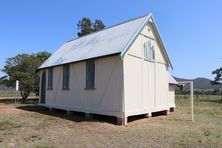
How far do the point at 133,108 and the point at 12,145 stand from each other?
21.9 ft

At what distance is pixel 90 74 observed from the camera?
567 inches

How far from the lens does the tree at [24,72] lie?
2823 cm

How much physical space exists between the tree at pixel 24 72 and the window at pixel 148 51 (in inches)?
680

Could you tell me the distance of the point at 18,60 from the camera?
30094 mm

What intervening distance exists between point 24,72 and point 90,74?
55.9ft

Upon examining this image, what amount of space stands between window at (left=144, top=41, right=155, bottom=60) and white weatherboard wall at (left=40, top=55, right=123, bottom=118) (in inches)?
99.8

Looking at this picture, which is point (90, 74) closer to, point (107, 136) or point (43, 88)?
point (107, 136)

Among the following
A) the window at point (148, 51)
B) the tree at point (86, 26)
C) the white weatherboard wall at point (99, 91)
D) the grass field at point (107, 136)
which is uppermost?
the tree at point (86, 26)

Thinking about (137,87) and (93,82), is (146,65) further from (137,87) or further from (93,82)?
(93,82)

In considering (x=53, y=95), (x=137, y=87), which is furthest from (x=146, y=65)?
A: (x=53, y=95)

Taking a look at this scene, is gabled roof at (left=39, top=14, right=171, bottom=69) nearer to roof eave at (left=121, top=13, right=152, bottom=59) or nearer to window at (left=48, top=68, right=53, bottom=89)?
roof eave at (left=121, top=13, right=152, bottom=59)

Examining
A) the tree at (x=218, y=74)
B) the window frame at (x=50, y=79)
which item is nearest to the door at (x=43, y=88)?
the window frame at (x=50, y=79)

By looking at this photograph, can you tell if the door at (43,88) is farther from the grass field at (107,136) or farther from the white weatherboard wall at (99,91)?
the grass field at (107,136)

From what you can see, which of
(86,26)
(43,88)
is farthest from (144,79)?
(86,26)
